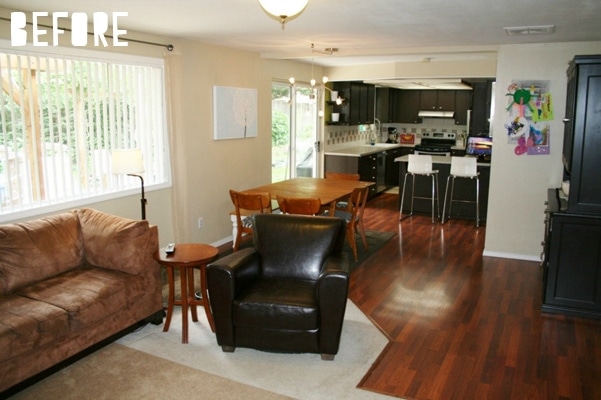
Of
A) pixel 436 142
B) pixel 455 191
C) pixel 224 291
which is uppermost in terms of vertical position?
pixel 436 142

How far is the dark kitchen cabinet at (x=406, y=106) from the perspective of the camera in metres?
11.2

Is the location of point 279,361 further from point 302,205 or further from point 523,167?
point 523,167

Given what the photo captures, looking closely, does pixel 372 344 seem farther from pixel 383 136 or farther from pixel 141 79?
pixel 383 136

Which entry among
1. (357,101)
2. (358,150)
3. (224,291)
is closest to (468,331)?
(224,291)

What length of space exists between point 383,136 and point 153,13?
27.5 ft

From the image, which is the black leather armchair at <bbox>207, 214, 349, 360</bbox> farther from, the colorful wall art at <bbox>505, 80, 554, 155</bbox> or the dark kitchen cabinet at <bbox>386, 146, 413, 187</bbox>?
the dark kitchen cabinet at <bbox>386, 146, 413, 187</bbox>

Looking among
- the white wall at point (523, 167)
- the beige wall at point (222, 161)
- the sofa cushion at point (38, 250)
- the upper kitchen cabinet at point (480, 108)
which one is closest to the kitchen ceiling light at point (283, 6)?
the sofa cushion at point (38, 250)

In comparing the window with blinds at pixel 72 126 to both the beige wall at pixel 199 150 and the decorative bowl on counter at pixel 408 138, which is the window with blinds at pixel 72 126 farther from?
the decorative bowl on counter at pixel 408 138

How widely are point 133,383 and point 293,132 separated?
5754 millimetres

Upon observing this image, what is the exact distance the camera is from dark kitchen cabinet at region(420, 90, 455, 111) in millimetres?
10844

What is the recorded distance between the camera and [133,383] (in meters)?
3.14

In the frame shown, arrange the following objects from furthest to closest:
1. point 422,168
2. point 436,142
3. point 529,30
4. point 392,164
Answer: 1. point 436,142
2. point 392,164
3. point 422,168
4. point 529,30

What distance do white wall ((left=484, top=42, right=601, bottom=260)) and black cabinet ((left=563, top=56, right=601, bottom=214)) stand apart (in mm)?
1420

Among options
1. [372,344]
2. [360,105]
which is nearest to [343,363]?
[372,344]
